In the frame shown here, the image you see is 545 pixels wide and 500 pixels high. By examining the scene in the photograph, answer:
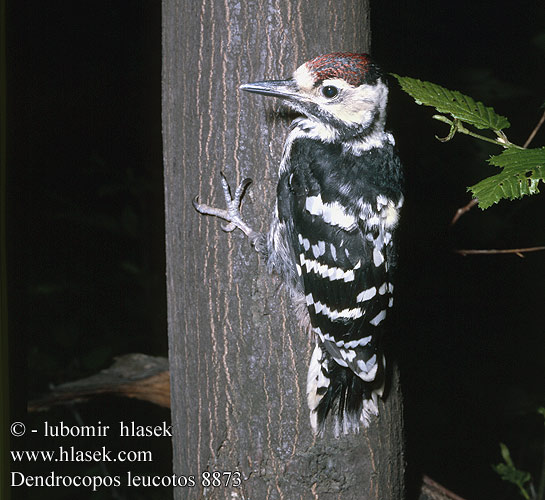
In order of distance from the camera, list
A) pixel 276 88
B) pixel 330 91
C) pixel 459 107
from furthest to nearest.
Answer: pixel 330 91
pixel 276 88
pixel 459 107

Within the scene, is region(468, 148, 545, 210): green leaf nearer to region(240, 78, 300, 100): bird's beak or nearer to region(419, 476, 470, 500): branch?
region(240, 78, 300, 100): bird's beak

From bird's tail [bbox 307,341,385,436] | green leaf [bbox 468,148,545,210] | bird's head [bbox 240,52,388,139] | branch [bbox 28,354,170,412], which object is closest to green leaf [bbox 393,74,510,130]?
green leaf [bbox 468,148,545,210]

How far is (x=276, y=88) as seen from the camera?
1.59 m

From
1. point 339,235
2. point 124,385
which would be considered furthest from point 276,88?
point 124,385

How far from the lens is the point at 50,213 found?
3.34m

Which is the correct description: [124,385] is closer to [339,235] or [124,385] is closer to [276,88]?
[339,235]

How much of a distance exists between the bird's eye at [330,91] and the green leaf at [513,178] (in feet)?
2.20

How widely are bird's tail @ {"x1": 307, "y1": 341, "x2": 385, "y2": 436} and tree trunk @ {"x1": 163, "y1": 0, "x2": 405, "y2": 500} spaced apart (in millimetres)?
28

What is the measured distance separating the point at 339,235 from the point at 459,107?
0.58 meters

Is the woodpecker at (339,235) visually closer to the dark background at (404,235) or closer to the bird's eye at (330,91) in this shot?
the bird's eye at (330,91)

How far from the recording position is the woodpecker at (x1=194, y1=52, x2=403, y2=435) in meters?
1.70

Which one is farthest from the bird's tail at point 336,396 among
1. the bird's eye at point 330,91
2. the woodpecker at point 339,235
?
the bird's eye at point 330,91

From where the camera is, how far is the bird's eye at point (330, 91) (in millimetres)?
1689

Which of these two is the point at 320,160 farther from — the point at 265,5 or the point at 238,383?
the point at 238,383
